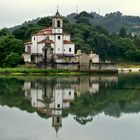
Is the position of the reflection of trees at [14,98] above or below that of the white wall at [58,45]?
below

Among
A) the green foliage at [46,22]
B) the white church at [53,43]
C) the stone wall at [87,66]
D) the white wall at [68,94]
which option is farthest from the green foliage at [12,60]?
the white wall at [68,94]

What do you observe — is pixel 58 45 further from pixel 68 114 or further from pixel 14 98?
pixel 68 114

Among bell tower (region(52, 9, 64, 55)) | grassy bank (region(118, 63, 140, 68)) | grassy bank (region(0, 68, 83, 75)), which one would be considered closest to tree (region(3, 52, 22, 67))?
bell tower (region(52, 9, 64, 55))

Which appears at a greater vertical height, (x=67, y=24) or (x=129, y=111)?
(x=67, y=24)

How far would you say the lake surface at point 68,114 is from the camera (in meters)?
21.6

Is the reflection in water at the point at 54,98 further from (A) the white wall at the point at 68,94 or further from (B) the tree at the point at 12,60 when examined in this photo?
(B) the tree at the point at 12,60

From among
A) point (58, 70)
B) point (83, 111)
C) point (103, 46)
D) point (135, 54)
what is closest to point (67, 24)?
point (103, 46)

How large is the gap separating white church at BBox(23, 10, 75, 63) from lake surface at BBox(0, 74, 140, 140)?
36.0 metres

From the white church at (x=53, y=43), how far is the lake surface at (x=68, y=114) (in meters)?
36.0

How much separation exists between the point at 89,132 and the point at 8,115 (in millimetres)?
6720

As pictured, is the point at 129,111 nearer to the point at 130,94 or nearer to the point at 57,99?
the point at 57,99

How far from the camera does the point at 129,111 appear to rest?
3028 centimetres

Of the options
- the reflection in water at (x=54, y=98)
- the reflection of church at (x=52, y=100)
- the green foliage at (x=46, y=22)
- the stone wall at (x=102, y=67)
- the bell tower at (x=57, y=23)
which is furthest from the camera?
the green foliage at (x=46, y=22)

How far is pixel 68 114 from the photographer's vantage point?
28.3 metres
